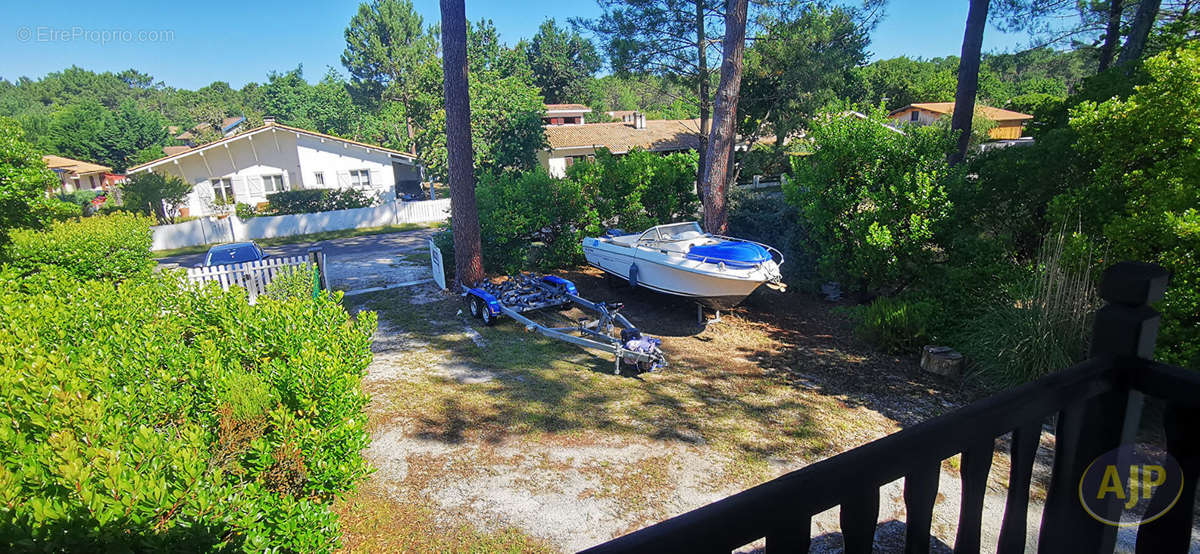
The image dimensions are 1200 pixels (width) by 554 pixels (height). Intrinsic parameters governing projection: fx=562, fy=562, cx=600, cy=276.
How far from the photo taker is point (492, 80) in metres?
28.4

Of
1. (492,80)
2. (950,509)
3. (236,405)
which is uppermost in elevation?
(492,80)

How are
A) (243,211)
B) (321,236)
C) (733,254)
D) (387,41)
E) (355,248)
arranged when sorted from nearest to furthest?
(733,254), (355,248), (321,236), (243,211), (387,41)

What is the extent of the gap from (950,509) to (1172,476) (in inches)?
153

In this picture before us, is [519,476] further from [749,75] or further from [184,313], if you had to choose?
[749,75]

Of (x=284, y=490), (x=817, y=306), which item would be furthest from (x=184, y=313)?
(x=817, y=306)

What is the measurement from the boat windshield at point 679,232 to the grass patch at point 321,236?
15766 mm

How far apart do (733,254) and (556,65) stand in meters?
49.3

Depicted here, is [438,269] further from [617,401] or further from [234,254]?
[617,401]

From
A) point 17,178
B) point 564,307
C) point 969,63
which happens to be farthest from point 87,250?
point 969,63

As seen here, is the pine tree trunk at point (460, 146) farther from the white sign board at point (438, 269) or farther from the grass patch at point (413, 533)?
the grass patch at point (413, 533)

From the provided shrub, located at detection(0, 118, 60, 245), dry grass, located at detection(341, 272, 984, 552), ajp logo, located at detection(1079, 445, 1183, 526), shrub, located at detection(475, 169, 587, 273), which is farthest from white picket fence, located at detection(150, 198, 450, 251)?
ajp logo, located at detection(1079, 445, 1183, 526)

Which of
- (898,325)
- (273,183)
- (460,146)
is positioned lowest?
(898,325)

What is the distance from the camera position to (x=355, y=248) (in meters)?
19.2

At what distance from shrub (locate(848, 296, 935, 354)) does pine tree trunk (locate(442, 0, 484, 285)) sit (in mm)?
7689
